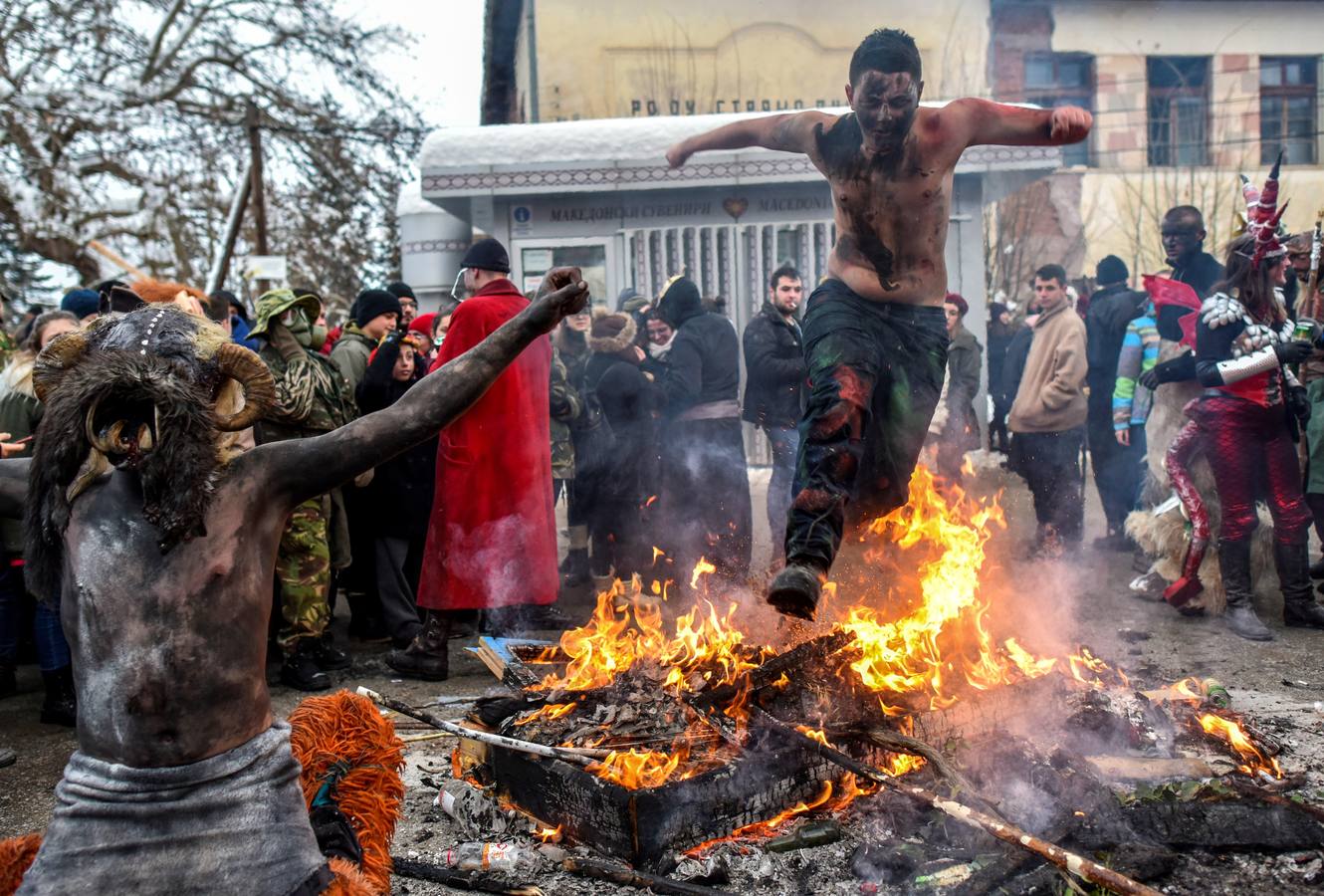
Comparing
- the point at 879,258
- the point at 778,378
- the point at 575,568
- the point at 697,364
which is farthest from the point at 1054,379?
the point at 879,258

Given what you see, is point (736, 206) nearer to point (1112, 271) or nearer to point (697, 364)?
point (1112, 271)

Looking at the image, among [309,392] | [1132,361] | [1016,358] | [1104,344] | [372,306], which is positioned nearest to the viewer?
[309,392]

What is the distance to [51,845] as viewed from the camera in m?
2.30

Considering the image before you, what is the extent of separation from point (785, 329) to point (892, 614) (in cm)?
346

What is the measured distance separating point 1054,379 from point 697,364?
9.02 ft

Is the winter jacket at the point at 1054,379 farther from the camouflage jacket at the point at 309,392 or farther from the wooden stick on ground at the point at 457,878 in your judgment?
the wooden stick on ground at the point at 457,878

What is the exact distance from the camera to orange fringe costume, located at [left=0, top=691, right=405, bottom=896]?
2.89m

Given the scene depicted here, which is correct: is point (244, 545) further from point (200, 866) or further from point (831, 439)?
point (831, 439)

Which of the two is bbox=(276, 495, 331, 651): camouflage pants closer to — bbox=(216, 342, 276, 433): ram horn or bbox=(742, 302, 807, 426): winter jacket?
bbox=(742, 302, 807, 426): winter jacket

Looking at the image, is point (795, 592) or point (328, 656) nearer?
point (795, 592)

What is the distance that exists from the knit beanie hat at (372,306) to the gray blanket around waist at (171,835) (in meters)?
5.27

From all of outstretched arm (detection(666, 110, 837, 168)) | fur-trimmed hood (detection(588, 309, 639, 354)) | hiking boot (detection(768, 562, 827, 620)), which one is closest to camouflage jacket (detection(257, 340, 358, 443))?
fur-trimmed hood (detection(588, 309, 639, 354))

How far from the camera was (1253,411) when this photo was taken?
6.50m

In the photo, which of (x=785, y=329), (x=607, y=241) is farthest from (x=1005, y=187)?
(x=785, y=329)
